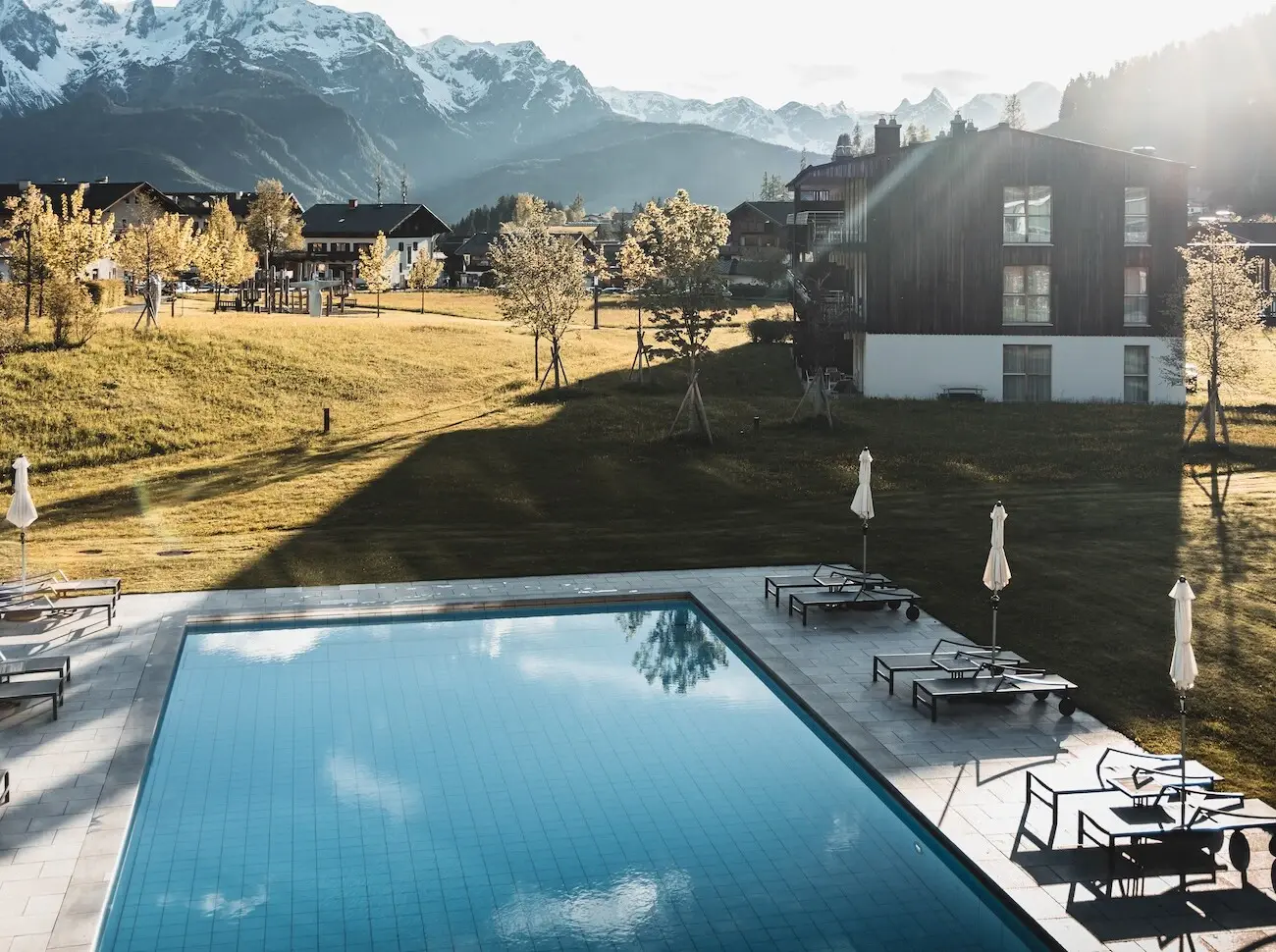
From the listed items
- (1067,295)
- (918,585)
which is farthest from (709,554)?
(1067,295)

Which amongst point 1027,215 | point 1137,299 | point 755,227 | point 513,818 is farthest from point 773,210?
point 513,818

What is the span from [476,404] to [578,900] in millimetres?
34163

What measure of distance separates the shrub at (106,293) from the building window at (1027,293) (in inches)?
1386

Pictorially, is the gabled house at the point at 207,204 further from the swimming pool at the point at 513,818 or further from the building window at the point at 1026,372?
the swimming pool at the point at 513,818

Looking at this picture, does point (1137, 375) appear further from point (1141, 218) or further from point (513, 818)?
point (513, 818)

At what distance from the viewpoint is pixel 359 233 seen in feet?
373

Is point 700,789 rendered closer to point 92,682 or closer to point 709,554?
point 92,682

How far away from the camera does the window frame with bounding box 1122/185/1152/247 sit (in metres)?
45.6

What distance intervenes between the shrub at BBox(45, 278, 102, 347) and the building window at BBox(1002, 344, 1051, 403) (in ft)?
110

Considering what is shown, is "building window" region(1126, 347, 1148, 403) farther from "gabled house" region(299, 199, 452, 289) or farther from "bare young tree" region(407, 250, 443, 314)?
"gabled house" region(299, 199, 452, 289)

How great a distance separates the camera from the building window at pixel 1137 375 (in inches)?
1789

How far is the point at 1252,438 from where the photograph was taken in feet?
120

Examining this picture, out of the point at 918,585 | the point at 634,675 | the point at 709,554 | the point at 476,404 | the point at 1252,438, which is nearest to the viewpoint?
the point at 634,675

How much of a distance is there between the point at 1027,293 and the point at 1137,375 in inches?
193
